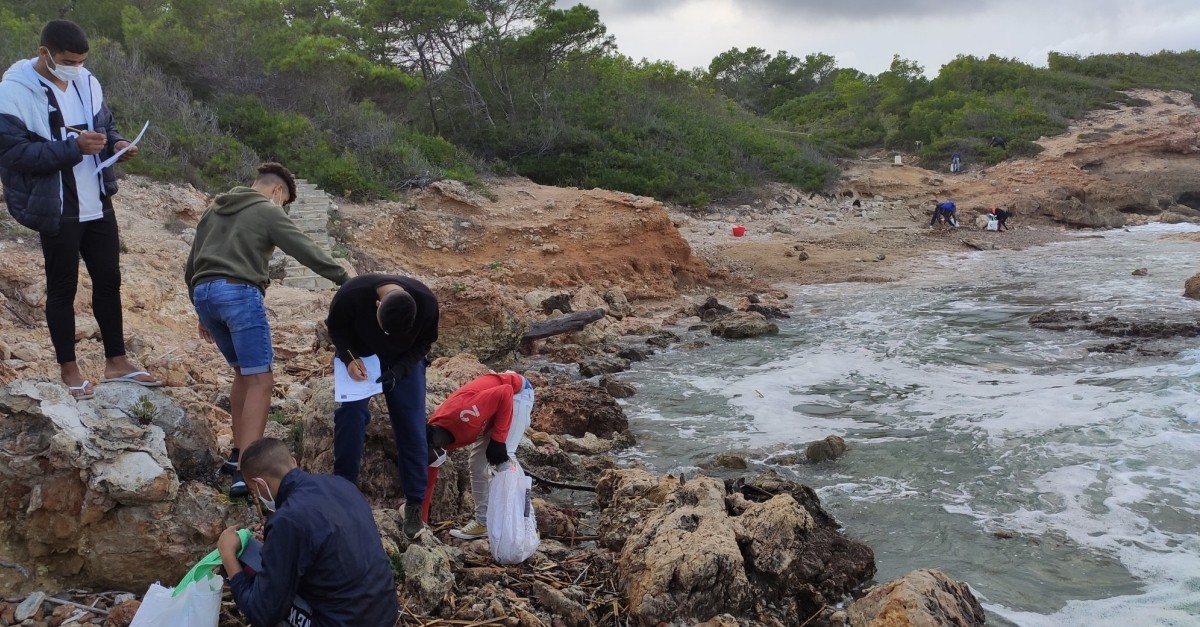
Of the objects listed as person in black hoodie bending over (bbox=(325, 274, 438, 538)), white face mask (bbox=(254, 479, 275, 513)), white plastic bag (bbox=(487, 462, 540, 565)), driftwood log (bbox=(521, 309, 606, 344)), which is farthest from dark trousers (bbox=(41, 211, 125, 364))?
driftwood log (bbox=(521, 309, 606, 344))

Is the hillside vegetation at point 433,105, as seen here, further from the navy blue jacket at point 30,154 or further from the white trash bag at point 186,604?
the white trash bag at point 186,604

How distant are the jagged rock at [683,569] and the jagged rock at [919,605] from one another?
0.55 metres

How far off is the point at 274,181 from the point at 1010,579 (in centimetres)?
445

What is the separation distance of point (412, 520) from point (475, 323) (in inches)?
221

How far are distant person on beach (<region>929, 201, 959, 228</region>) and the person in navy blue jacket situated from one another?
2263 cm

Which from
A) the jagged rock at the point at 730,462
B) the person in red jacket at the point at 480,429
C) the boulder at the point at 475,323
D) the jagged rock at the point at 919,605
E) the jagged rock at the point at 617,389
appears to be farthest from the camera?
the boulder at the point at 475,323

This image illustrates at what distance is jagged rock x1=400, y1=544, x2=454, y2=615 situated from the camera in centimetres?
353

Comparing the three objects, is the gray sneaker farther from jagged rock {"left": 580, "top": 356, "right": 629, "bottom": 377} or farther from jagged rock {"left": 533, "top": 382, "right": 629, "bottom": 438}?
jagged rock {"left": 580, "top": 356, "right": 629, "bottom": 377}

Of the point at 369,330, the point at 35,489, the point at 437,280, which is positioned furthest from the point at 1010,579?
the point at 437,280

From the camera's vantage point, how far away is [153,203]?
35.5 feet

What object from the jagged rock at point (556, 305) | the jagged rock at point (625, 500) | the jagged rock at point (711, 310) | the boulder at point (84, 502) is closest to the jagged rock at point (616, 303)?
the jagged rock at point (556, 305)

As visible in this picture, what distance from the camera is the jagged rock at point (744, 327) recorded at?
1187cm

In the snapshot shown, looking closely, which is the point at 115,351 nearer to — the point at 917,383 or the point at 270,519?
the point at 270,519

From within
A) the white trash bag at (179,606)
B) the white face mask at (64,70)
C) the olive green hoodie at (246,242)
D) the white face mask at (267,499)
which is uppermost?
the white face mask at (64,70)
